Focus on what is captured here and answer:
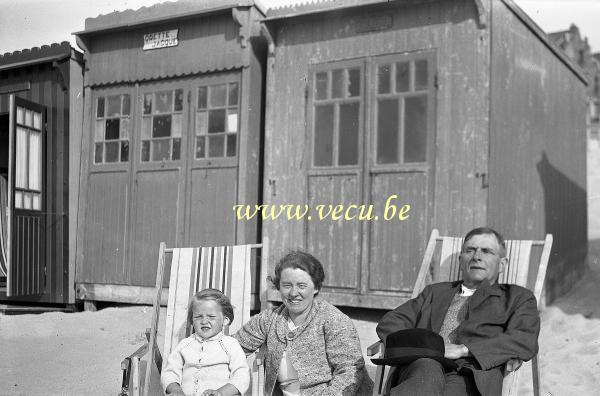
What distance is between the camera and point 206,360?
327 centimetres

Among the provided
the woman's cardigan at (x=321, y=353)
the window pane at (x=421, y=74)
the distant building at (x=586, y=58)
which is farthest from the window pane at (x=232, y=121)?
the distant building at (x=586, y=58)

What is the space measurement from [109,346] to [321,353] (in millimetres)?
3261

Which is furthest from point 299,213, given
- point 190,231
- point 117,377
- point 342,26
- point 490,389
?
point 490,389

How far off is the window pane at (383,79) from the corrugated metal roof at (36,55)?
12.4ft

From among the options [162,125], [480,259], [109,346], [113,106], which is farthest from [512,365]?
[113,106]

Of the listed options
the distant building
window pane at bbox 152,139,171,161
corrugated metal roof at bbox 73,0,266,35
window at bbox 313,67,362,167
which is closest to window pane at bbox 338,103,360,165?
window at bbox 313,67,362,167

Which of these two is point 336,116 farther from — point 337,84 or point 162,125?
point 162,125

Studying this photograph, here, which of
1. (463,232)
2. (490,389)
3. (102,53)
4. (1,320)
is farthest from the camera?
(102,53)

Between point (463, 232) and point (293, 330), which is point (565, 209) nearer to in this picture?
point (463, 232)

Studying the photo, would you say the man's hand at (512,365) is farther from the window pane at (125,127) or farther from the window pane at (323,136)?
the window pane at (125,127)

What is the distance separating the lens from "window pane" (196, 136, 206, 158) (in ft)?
23.1

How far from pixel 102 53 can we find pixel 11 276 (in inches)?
107

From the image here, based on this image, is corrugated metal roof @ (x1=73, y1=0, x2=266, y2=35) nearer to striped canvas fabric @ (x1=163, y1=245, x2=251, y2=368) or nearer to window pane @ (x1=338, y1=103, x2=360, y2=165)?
window pane @ (x1=338, y1=103, x2=360, y2=165)

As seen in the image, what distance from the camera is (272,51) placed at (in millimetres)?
6691
